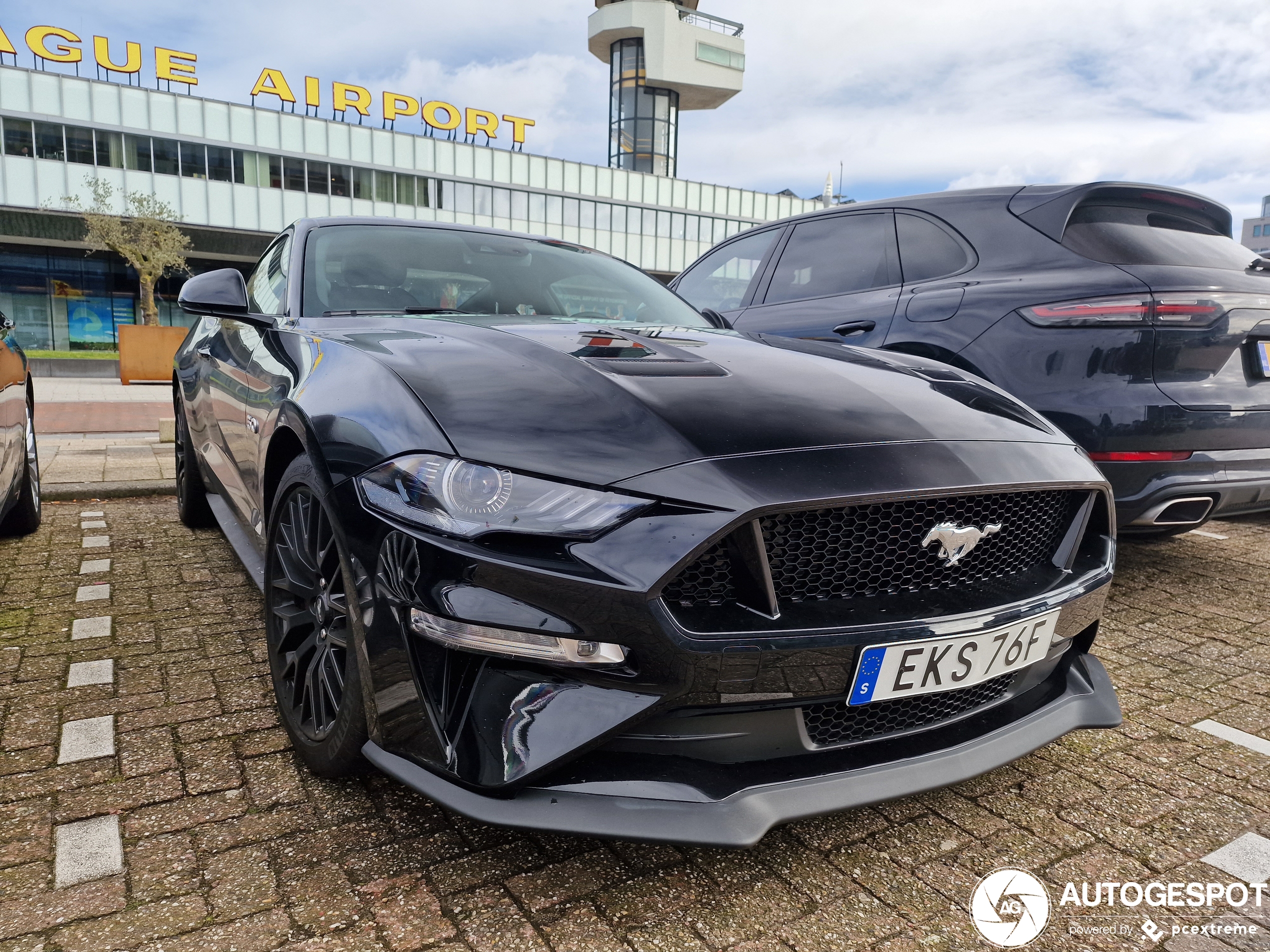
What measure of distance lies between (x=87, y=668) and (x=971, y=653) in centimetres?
253

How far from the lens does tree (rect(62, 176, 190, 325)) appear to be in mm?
30594

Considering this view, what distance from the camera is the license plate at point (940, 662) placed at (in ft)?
5.00

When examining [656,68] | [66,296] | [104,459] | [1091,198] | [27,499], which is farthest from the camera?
[656,68]

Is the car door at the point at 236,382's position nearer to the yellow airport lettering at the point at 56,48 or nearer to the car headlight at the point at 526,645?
the car headlight at the point at 526,645

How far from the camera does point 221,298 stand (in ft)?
8.71

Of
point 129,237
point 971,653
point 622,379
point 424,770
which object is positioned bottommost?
point 424,770

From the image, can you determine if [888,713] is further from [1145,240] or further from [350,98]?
[350,98]

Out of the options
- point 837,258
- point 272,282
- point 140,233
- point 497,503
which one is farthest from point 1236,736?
point 140,233

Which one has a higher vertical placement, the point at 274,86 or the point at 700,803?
the point at 274,86

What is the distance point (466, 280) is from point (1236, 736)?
2707mm

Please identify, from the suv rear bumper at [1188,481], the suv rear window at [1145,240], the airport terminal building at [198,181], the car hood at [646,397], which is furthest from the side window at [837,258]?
the airport terminal building at [198,181]

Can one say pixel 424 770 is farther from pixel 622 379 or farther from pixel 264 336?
pixel 264 336

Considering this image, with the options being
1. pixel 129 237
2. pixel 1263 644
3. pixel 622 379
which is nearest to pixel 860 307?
pixel 1263 644

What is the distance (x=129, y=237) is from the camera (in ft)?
102
